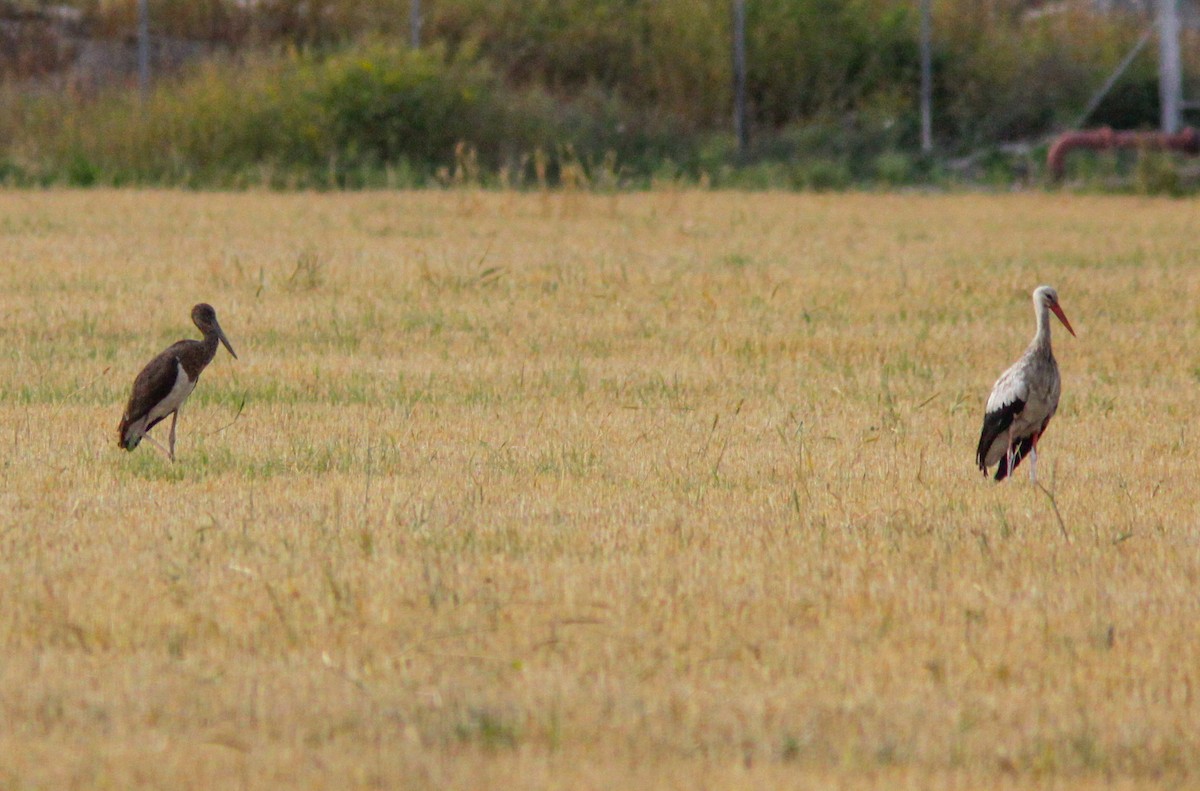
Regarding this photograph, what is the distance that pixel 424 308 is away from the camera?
543 inches

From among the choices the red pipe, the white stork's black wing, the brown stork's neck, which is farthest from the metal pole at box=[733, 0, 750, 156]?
the white stork's black wing

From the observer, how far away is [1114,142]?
93.9ft

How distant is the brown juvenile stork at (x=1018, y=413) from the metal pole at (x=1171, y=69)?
23.6 meters

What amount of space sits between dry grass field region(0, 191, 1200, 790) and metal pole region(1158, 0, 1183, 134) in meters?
16.6

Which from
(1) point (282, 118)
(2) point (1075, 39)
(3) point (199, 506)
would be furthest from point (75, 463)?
(2) point (1075, 39)

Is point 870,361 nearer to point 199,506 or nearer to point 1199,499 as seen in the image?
point 1199,499

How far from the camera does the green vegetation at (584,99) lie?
2691 cm

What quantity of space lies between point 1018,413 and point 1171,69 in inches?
941

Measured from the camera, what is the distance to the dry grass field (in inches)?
179

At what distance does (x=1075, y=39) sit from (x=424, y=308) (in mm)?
24082

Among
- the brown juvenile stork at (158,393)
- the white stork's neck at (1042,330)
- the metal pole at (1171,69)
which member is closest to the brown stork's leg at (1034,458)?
the white stork's neck at (1042,330)

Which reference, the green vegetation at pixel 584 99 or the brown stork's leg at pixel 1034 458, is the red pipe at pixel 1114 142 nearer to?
the green vegetation at pixel 584 99

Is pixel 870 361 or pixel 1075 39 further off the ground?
pixel 1075 39

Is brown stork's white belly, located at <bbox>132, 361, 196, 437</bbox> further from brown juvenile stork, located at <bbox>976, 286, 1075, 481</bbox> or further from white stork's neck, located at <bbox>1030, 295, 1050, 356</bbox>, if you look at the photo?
white stork's neck, located at <bbox>1030, 295, 1050, 356</bbox>
